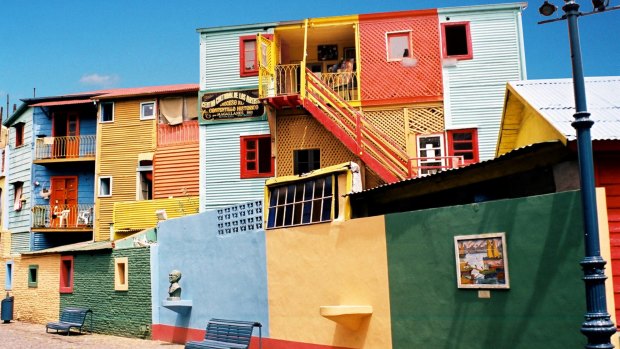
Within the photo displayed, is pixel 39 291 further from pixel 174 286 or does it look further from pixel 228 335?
pixel 228 335

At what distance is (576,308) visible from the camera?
26.3 feet

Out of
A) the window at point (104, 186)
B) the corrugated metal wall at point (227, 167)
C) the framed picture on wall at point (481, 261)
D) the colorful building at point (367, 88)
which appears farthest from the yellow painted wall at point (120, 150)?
the framed picture on wall at point (481, 261)

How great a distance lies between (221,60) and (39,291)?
11.0 m

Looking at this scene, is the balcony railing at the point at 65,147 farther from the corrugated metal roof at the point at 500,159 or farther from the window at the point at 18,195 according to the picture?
the corrugated metal roof at the point at 500,159

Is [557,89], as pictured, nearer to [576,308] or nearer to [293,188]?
[576,308]

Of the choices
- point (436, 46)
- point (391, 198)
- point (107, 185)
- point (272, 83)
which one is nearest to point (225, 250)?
point (391, 198)

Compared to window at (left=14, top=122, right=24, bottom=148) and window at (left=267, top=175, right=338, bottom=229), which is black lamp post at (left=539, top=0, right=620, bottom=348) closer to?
window at (left=267, top=175, right=338, bottom=229)

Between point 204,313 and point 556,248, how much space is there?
9558mm

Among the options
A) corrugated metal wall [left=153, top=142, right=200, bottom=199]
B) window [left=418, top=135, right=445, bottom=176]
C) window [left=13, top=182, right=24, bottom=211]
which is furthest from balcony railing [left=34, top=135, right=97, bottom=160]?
window [left=418, top=135, right=445, bottom=176]

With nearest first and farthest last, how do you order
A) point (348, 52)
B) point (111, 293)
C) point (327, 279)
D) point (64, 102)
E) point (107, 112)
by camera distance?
point (327, 279)
point (111, 293)
point (348, 52)
point (107, 112)
point (64, 102)

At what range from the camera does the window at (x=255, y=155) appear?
20.5m

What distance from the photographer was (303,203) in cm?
1296

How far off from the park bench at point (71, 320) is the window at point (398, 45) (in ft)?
42.3

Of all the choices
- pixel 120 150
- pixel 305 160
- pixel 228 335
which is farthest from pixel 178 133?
pixel 228 335
